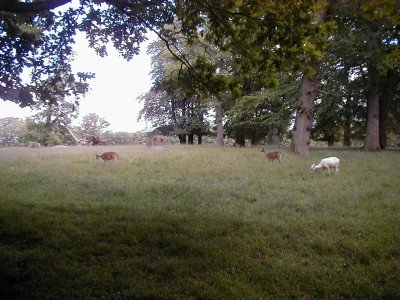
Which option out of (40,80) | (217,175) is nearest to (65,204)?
(40,80)

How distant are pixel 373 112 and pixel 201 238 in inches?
849

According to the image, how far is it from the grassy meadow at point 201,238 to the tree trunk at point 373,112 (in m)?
13.3

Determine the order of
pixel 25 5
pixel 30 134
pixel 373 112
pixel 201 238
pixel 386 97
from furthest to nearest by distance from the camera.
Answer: pixel 30 134
pixel 386 97
pixel 373 112
pixel 201 238
pixel 25 5

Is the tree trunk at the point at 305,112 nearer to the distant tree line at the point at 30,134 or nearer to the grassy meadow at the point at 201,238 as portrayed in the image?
the grassy meadow at the point at 201,238

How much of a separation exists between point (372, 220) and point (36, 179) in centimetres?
1081

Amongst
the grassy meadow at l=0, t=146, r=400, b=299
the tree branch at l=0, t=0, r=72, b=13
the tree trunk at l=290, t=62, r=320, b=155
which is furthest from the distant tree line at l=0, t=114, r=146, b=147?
the tree branch at l=0, t=0, r=72, b=13

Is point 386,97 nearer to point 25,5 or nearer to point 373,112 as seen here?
point 373,112

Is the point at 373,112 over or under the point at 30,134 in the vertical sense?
over

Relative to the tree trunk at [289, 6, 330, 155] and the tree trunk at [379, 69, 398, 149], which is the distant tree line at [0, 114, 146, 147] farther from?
the tree trunk at [379, 69, 398, 149]

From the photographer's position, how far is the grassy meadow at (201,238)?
4.93m

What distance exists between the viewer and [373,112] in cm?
2386

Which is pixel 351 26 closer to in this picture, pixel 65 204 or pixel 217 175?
pixel 217 175

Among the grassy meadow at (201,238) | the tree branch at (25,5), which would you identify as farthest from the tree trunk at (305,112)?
the tree branch at (25,5)

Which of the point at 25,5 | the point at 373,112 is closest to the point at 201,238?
the point at 25,5
